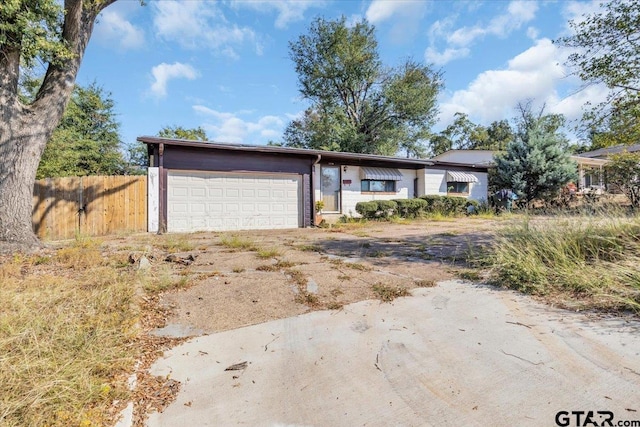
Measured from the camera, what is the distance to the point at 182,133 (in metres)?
23.3

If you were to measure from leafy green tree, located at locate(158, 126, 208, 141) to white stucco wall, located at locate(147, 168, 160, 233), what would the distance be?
15103 mm

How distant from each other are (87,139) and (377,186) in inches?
540

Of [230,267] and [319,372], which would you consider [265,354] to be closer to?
[319,372]

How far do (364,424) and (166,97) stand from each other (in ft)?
52.2

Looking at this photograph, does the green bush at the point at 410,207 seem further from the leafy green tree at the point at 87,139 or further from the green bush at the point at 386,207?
the leafy green tree at the point at 87,139

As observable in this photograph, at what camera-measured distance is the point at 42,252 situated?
496 centimetres

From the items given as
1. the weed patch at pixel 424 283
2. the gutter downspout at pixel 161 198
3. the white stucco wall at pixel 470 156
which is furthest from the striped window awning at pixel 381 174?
the white stucco wall at pixel 470 156

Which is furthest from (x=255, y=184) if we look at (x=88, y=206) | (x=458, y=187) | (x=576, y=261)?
(x=458, y=187)

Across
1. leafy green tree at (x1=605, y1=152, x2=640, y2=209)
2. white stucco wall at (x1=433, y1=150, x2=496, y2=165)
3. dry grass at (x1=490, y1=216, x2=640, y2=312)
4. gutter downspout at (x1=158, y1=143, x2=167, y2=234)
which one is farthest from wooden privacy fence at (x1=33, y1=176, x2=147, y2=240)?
white stucco wall at (x1=433, y1=150, x2=496, y2=165)

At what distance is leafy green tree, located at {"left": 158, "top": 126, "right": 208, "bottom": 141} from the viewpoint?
2264cm

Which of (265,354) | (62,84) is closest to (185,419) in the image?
(265,354)

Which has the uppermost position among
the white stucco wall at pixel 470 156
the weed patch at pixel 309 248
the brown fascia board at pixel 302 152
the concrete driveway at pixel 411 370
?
the white stucco wall at pixel 470 156

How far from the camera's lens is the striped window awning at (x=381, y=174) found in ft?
41.4

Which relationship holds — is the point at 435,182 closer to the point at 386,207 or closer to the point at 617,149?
the point at 386,207
